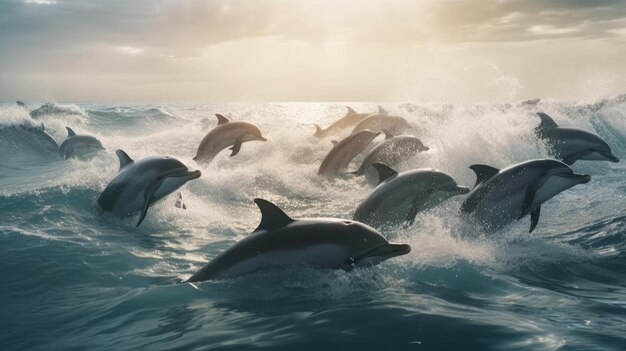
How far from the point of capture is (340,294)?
6.18 meters

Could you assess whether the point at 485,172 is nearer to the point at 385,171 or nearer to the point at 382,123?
the point at 385,171

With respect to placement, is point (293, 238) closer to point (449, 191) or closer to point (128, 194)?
point (449, 191)

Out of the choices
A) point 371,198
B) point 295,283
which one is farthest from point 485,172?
point 295,283

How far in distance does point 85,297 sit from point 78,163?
1611cm

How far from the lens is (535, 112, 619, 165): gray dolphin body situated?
1464 centimetres

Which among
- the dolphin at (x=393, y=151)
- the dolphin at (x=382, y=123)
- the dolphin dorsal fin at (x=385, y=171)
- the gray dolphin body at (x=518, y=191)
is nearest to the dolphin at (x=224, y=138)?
the dolphin at (x=382, y=123)

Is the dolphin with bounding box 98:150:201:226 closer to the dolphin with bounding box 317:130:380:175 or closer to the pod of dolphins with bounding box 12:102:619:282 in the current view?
the pod of dolphins with bounding box 12:102:619:282

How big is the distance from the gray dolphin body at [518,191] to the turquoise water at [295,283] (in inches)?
14.3

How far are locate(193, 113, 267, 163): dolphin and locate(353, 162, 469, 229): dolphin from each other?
28.4ft

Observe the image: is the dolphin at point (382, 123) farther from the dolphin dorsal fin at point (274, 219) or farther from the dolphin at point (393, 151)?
the dolphin dorsal fin at point (274, 219)

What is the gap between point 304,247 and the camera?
646cm

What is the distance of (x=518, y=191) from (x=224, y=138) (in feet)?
36.0

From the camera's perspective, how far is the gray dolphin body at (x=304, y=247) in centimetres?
635

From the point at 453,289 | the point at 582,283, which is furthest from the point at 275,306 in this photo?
the point at 582,283
